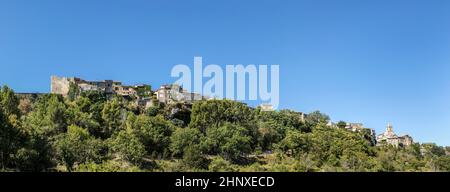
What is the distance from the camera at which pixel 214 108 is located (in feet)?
230

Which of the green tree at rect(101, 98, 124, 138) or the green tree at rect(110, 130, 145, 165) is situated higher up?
the green tree at rect(101, 98, 124, 138)

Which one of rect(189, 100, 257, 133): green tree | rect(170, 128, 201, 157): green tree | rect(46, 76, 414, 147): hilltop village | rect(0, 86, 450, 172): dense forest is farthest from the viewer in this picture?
rect(46, 76, 414, 147): hilltop village

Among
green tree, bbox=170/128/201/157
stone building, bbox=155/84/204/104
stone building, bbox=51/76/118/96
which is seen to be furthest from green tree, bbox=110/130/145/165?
stone building, bbox=155/84/204/104

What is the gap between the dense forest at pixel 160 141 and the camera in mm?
48438

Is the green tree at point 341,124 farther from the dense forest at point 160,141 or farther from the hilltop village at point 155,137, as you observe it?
the dense forest at point 160,141

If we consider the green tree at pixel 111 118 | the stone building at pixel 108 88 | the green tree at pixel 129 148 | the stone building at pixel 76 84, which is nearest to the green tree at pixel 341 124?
the stone building at pixel 108 88

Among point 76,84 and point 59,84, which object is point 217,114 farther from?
point 59,84

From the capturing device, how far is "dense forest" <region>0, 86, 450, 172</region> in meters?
48.4

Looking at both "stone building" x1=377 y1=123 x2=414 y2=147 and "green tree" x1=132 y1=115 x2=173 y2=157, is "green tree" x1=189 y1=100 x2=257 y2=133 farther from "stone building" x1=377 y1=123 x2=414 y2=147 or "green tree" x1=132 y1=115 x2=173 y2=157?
"stone building" x1=377 y1=123 x2=414 y2=147

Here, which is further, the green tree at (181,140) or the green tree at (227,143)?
the green tree at (227,143)

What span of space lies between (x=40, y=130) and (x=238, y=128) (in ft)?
79.2
